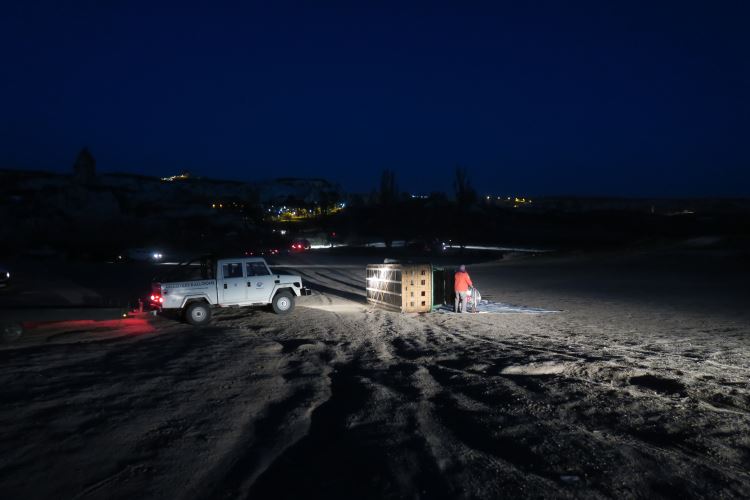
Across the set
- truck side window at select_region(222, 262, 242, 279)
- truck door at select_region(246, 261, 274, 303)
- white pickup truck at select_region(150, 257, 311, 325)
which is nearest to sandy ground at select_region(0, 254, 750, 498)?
white pickup truck at select_region(150, 257, 311, 325)

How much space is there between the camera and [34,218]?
91562mm

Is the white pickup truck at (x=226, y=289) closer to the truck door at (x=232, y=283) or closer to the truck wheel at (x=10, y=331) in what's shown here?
the truck door at (x=232, y=283)

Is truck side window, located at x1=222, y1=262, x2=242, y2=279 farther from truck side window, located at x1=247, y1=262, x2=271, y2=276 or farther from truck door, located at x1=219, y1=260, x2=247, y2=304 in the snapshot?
truck side window, located at x1=247, y1=262, x2=271, y2=276

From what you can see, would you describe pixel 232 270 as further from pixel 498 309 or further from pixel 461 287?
pixel 498 309

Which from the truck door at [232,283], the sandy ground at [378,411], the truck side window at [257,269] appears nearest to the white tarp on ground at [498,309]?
the sandy ground at [378,411]

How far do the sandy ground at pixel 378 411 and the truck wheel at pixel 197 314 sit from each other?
1.72 feet

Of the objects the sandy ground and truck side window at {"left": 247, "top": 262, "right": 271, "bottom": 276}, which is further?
truck side window at {"left": 247, "top": 262, "right": 271, "bottom": 276}

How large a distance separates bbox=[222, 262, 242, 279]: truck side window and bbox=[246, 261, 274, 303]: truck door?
0.86 feet

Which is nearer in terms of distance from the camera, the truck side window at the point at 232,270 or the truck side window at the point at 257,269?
the truck side window at the point at 232,270

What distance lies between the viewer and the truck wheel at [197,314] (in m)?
16.2

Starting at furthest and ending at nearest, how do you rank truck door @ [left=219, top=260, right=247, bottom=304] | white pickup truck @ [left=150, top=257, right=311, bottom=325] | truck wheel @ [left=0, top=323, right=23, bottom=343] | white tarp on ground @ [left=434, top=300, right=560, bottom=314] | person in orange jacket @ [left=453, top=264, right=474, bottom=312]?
white tarp on ground @ [left=434, top=300, right=560, bottom=314]
person in orange jacket @ [left=453, top=264, right=474, bottom=312]
truck door @ [left=219, top=260, right=247, bottom=304]
white pickup truck @ [left=150, top=257, right=311, bottom=325]
truck wheel @ [left=0, top=323, right=23, bottom=343]

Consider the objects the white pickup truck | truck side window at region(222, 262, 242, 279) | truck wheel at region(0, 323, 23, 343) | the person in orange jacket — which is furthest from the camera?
the person in orange jacket

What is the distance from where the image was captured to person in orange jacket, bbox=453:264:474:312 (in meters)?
17.8

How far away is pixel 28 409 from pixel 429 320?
11.0 metres
